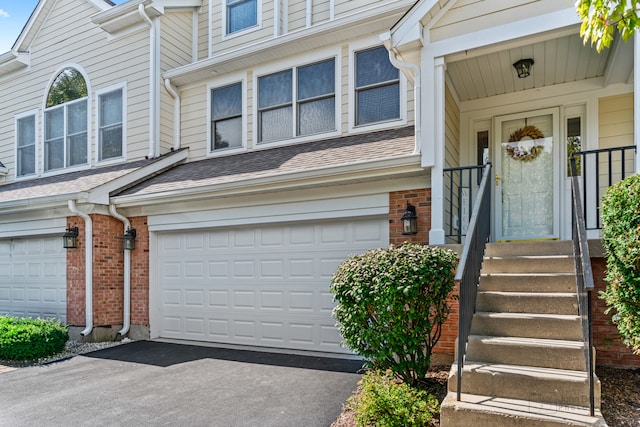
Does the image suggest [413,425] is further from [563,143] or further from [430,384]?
[563,143]

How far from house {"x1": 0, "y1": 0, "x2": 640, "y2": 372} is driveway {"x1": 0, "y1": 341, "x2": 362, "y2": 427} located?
1004 millimetres

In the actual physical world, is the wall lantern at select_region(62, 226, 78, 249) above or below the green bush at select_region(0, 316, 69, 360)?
above

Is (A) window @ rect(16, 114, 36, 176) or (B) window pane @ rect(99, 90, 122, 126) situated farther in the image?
(A) window @ rect(16, 114, 36, 176)

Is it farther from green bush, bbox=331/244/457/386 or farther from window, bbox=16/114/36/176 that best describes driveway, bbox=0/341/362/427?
window, bbox=16/114/36/176

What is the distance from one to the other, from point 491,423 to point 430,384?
4.08 ft

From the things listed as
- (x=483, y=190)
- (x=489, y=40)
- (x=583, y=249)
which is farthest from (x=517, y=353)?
(x=489, y=40)

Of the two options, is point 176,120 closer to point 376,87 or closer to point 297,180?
point 297,180

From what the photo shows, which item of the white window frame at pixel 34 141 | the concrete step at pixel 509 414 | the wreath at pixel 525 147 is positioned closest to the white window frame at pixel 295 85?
the wreath at pixel 525 147

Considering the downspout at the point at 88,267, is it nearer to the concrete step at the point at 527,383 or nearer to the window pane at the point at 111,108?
the window pane at the point at 111,108

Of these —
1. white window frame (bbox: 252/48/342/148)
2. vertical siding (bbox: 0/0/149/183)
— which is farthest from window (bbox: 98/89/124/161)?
white window frame (bbox: 252/48/342/148)

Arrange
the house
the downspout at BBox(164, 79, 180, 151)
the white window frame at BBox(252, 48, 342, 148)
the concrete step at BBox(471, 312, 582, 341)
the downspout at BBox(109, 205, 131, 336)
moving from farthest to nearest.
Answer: the downspout at BBox(164, 79, 180, 151) → the downspout at BBox(109, 205, 131, 336) → the white window frame at BBox(252, 48, 342, 148) → the house → the concrete step at BBox(471, 312, 582, 341)

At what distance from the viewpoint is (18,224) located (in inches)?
356

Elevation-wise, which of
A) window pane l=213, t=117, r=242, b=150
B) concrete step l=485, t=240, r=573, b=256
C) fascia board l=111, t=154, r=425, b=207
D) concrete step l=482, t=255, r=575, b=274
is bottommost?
Result: concrete step l=482, t=255, r=575, b=274

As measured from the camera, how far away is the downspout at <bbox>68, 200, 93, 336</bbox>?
7.59m
